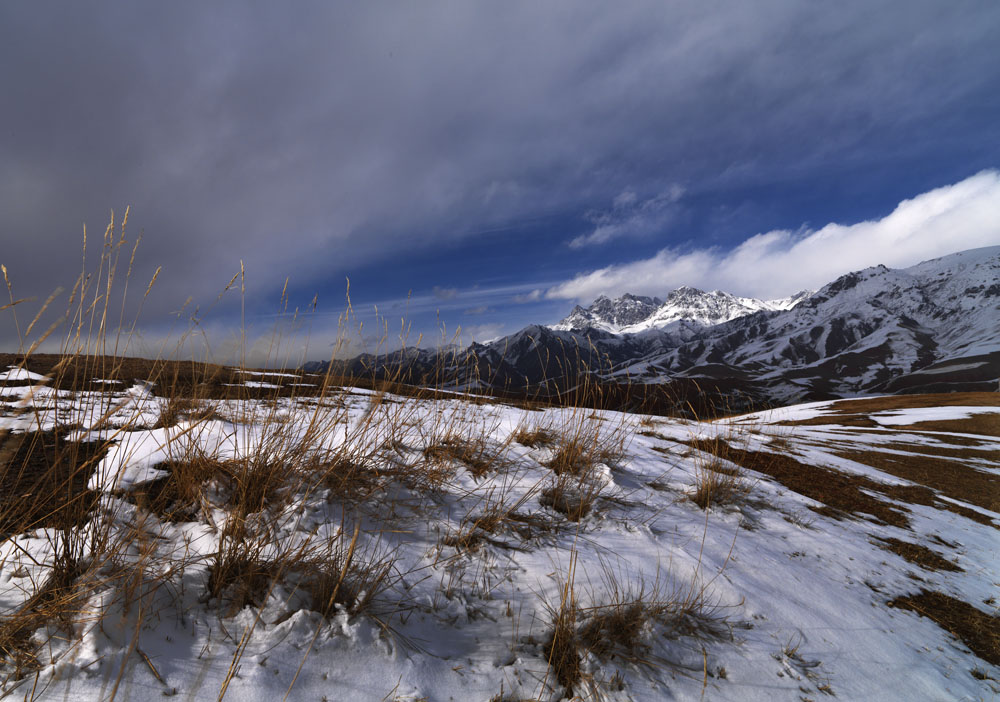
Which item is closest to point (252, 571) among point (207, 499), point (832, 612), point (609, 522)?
point (207, 499)

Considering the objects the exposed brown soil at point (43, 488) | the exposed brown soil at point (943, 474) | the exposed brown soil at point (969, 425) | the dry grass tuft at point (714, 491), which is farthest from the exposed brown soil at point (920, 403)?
the exposed brown soil at point (43, 488)

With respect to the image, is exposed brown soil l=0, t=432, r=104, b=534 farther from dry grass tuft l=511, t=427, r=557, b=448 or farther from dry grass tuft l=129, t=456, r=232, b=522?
dry grass tuft l=511, t=427, r=557, b=448

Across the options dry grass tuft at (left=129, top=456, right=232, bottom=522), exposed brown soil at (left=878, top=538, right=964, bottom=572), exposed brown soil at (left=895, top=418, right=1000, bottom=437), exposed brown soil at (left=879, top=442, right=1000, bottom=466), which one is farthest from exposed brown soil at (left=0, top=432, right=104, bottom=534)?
exposed brown soil at (left=895, top=418, right=1000, bottom=437)

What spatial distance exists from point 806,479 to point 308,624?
6.38 metres

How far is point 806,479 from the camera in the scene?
17.7 ft

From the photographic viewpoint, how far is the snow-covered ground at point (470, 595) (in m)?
1.40

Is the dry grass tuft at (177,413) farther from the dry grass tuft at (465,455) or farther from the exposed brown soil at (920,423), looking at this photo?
the exposed brown soil at (920,423)

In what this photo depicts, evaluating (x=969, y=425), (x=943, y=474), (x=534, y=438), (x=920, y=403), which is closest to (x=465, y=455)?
(x=534, y=438)

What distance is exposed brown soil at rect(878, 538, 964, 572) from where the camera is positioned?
3373 mm

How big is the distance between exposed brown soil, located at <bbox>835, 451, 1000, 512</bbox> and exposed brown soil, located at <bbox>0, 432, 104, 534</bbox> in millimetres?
9788

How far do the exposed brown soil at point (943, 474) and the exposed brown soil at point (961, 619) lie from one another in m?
4.61

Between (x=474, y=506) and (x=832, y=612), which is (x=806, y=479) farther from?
(x=474, y=506)

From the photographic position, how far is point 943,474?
24.9 feet

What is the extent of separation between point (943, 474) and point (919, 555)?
252 inches
